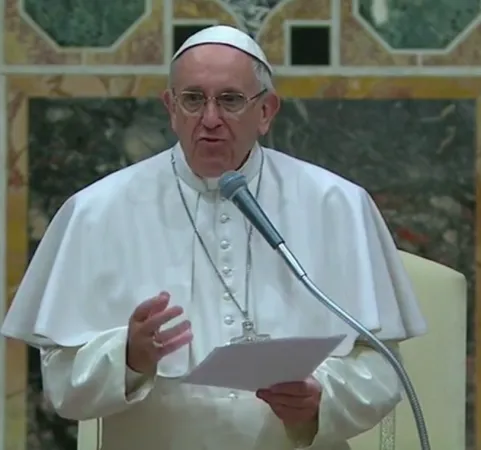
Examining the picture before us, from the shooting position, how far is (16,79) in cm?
326

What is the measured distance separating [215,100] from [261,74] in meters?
0.15

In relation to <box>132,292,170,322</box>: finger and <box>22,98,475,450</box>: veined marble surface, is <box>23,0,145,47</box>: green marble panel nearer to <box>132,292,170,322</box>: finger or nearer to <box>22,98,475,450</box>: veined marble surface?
<box>22,98,475,450</box>: veined marble surface

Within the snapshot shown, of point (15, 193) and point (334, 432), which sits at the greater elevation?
point (15, 193)

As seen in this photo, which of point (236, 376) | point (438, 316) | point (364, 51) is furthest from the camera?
point (364, 51)

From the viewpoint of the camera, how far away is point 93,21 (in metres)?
3.27

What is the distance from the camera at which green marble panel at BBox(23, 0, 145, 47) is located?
3.26m

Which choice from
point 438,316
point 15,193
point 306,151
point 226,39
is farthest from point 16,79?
point 438,316

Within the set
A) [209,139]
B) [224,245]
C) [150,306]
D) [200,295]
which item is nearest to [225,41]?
[209,139]

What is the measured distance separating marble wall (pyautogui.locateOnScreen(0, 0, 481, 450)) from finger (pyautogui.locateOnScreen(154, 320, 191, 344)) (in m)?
1.35

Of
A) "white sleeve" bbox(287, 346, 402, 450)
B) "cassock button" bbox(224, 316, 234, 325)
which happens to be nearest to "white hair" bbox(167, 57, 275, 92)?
"cassock button" bbox(224, 316, 234, 325)

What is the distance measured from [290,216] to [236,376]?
1.91 feet

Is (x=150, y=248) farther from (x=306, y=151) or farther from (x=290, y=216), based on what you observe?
(x=306, y=151)

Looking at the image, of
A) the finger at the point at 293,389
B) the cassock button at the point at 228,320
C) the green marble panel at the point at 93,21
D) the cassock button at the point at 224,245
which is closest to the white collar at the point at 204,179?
the cassock button at the point at 224,245

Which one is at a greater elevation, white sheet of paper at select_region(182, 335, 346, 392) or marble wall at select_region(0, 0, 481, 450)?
marble wall at select_region(0, 0, 481, 450)
